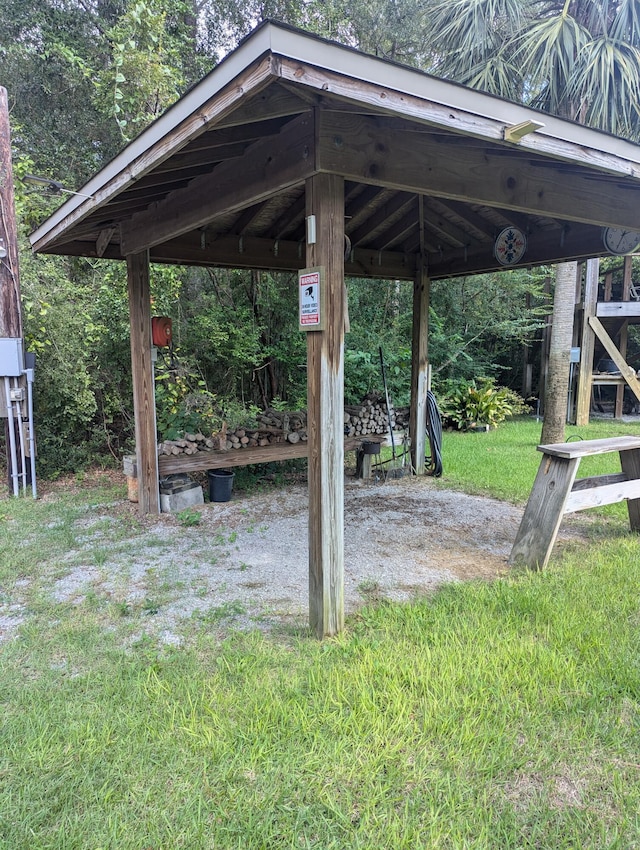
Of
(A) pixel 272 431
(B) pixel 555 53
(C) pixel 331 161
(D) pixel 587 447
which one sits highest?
(B) pixel 555 53

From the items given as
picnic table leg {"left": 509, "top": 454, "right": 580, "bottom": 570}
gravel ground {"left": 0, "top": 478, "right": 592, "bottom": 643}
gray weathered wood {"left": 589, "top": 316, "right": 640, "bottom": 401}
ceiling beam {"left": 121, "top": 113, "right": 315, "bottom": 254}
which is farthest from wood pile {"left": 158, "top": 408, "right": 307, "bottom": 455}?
gray weathered wood {"left": 589, "top": 316, "right": 640, "bottom": 401}

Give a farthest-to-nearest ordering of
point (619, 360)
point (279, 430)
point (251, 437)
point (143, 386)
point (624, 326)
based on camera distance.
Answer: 1. point (624, 326)
2. point (619, 360)
3. point (279, 430)
4. point (251, 437)
5. point (143, 386)

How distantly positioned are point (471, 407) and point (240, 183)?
790 cm

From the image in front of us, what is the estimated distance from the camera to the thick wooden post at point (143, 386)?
443cm

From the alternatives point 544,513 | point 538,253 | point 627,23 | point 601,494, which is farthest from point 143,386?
point 627,23

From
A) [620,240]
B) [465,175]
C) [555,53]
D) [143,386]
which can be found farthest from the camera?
[555,53]

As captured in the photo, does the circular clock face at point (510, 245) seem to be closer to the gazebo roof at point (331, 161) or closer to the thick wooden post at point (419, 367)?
the gazebo roof at point (331, 161)

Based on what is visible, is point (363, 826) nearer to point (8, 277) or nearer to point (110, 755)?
point (110, 755)

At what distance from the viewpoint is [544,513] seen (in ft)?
10.5

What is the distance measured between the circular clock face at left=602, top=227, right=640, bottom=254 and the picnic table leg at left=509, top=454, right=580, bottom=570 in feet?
6.66

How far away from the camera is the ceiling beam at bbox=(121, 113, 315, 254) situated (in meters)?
2.25

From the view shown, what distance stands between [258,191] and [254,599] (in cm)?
218

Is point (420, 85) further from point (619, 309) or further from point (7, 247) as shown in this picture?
point (619, 309)

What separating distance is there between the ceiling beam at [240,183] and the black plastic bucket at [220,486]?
2221mm
